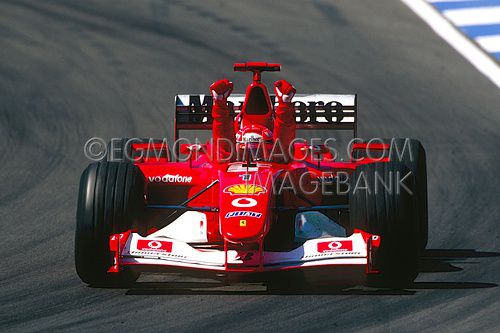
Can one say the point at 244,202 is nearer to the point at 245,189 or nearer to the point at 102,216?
the point at 245,189

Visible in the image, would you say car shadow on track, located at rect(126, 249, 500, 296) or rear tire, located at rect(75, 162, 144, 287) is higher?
rear tire, located at rect(75, 162, 144, 287)

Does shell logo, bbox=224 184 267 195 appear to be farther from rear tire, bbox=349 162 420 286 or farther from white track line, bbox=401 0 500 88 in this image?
white track line, bbox=401 0 500 88

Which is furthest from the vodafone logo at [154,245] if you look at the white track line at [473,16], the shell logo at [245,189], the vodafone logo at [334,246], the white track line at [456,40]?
the white track line at [473,16]

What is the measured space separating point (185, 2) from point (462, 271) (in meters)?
14.3

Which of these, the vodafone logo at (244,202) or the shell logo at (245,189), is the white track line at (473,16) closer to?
the shell logo at (245,189)

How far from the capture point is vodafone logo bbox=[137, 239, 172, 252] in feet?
37.3

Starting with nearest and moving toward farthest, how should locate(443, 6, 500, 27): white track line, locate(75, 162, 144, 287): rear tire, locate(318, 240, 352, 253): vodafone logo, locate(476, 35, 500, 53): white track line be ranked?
locate(318, 240, 352, 253): vodafone logo < locate(75, 162, 144, 287): rear tire < locate(476, 35, 500, 53): white track line < locate(443, 6, 500, 27): white track line

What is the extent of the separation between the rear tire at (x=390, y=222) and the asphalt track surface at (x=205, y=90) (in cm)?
23

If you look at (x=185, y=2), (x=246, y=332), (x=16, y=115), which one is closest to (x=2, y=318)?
(x=246, y=332)

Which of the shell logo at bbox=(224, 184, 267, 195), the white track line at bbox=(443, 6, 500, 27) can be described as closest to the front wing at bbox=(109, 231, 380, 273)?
the shell logo at bbox=(224, 184, 267, 195)

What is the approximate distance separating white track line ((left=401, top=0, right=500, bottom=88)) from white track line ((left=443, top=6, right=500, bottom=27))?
0.15 metres

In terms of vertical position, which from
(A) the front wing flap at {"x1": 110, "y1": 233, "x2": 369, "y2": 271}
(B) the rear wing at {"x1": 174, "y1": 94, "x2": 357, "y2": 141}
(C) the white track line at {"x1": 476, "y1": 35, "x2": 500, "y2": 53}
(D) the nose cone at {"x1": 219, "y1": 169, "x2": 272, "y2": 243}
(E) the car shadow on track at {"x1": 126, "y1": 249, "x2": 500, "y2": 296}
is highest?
(C) the white track line at {"x1": 476, "y1": 35, "x2": 500, "y2": 53}

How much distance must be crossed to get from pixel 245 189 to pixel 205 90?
9662mm

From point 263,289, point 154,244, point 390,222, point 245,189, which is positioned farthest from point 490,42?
point 154,244
